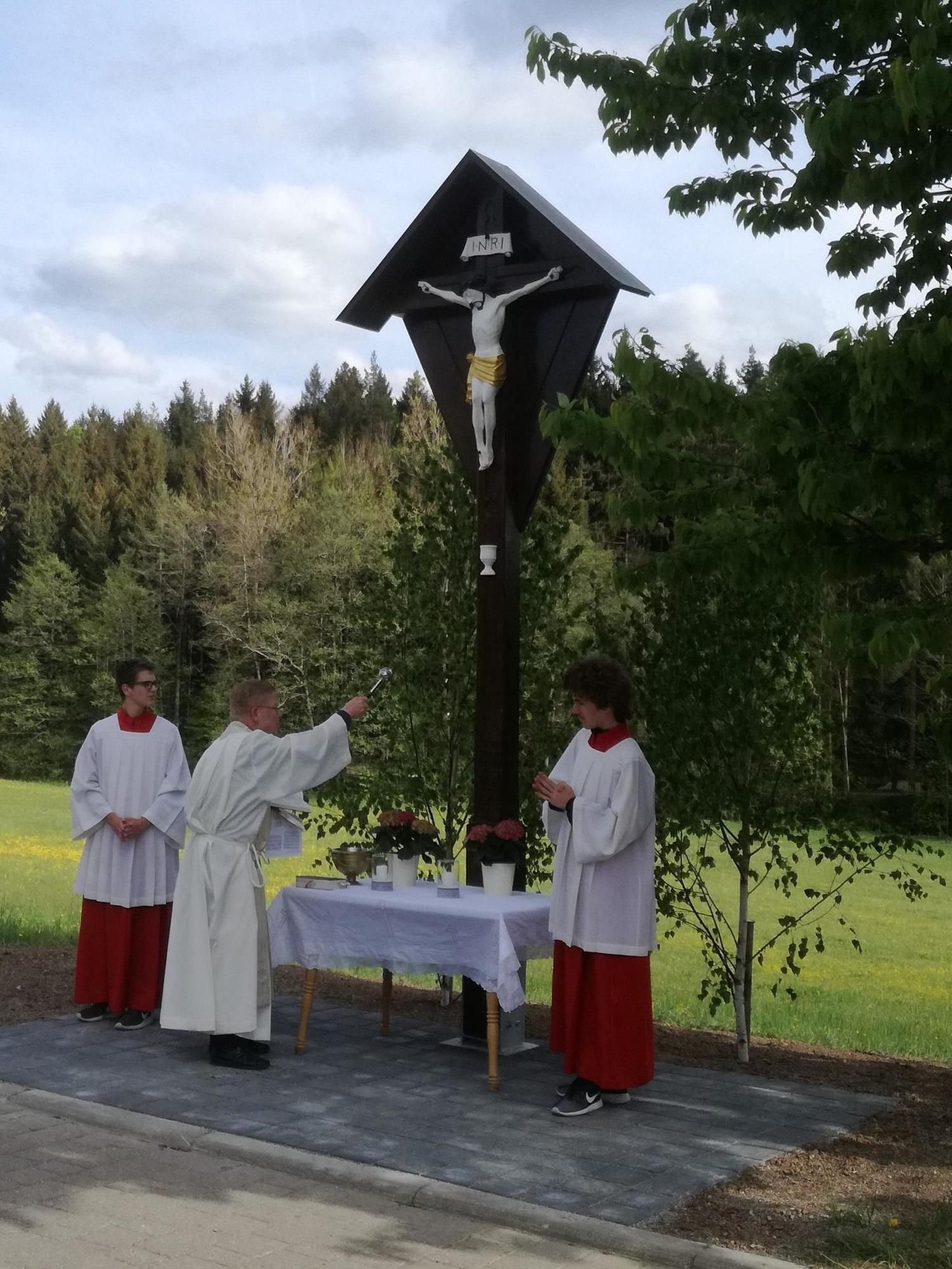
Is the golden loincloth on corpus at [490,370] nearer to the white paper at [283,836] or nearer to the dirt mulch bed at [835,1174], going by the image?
the white paper at [283,836]

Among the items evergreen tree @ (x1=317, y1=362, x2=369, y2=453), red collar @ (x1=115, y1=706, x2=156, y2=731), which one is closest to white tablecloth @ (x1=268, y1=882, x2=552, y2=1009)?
red collar @ (x1=115, y1=706, x2=156, y2=731)

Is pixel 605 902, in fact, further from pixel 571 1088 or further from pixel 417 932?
pixel 417 932

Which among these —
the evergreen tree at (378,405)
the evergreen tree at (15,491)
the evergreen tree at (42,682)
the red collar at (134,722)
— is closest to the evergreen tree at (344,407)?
the evergreen tree at (378,405)

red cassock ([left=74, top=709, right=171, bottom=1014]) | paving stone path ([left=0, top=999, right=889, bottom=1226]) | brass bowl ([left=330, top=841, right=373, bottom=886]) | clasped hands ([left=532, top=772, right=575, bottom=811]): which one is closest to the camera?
paving stone path ([left=0, top=999, right=889, bottom=1226])

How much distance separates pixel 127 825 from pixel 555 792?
3.05 meters

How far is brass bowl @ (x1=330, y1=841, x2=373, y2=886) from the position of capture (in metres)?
8.34

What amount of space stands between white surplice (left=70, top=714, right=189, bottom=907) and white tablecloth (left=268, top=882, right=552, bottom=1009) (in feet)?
3.88

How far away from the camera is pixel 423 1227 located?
5207mm

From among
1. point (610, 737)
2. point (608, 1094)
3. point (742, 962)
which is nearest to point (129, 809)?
point (610, 737)

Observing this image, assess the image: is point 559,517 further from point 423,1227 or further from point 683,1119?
point 423,1227

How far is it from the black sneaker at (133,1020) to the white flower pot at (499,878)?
227 cm

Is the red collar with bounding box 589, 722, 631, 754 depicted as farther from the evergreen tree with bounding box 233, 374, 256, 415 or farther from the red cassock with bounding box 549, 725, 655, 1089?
the evergreen tree with bounding box 233, 374, 256, 415

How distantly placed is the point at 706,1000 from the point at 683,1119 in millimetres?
5556

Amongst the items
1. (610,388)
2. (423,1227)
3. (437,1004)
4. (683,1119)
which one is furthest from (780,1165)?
(610,388)
